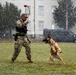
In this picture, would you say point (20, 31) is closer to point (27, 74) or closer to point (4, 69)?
point (4, 69)

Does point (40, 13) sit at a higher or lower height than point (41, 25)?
higher

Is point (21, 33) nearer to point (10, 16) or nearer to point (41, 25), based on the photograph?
point (10, 16)

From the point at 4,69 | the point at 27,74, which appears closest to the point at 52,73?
the point at 27,74

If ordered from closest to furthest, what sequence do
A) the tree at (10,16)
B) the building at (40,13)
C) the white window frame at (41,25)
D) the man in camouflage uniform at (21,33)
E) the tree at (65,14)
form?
the man in camouflage uniform at (21,33) → the tree at (10,16) → the tree at (65,14) → the building at (40,13) → the white window frame at (41,25)

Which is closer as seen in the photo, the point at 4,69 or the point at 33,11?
the point at 4,69

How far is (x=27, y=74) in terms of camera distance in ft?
42.6

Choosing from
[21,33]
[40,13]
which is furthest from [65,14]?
[21,33]

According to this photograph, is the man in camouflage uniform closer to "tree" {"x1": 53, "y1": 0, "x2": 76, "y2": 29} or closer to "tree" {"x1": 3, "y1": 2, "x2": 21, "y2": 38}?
"tree" {"x1": 3, "y1": 2, "x2": 21, "y2": 38}

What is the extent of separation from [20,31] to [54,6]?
64471mm

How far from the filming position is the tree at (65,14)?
252 ft

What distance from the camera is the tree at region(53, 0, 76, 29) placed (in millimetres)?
76688

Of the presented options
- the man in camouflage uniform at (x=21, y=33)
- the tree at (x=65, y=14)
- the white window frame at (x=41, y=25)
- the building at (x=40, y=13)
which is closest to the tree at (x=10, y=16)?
the building at (x=40, y=13)

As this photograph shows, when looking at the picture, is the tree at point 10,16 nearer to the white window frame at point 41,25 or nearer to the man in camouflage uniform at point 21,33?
the white window frame at point 41,25

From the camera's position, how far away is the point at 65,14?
77062 millimetres
